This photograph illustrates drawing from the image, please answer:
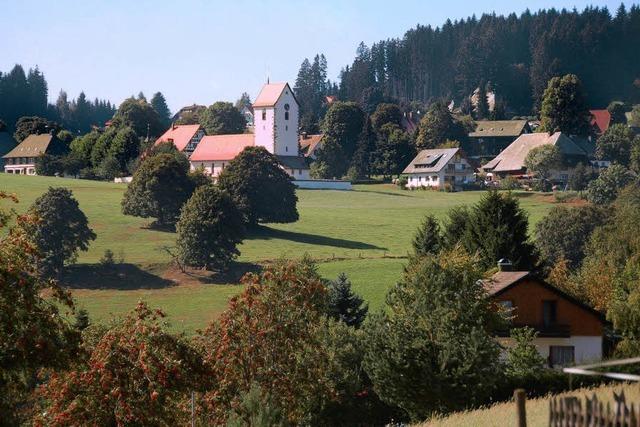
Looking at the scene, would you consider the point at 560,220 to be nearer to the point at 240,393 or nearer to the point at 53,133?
the point at 240,393

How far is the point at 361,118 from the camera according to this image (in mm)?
153500

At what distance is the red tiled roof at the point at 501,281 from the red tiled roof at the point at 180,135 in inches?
4265

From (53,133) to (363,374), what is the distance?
121m

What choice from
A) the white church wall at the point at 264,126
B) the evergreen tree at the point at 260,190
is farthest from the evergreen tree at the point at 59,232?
the white church wall at the point at 264,126

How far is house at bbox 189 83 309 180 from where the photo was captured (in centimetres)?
14012

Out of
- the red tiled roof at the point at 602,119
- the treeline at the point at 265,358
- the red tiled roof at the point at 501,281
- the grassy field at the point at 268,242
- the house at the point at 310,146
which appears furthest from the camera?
the red tiled roof at the point at 602,119

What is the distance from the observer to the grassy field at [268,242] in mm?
62300

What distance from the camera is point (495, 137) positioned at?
168 metres

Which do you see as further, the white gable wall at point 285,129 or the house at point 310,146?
the house at point 310,146

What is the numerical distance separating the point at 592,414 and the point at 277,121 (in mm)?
131291

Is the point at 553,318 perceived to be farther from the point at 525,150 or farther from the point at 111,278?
the point at 525,150

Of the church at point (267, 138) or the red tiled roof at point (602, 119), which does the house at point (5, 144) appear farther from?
the red tiled roof at point (602, 119)

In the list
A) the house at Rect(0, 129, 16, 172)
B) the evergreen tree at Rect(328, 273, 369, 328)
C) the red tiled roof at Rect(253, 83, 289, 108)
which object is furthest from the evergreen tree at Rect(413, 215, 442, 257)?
the house at Rect(0, 129, 16, 172)

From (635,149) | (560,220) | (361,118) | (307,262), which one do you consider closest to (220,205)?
(560,220)
